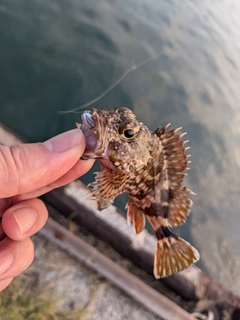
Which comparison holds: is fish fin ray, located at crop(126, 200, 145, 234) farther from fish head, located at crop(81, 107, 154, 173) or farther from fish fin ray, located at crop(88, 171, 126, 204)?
fish head, located at crop(81, 107, 154, 173)

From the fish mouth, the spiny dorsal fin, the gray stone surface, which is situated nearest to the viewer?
the fish mouth

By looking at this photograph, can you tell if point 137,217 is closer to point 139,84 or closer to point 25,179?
point 25,179

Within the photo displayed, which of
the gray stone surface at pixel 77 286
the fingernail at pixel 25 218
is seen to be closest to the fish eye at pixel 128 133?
the fingernail at pixel 25 218

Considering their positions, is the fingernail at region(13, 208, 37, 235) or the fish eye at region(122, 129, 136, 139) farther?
the fingernail at region(13, 208, 37, 235)

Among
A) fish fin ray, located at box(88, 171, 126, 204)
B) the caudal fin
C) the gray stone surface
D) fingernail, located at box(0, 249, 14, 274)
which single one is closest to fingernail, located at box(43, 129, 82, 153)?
fish fin ray, located at box(88, 171, 126, 204)

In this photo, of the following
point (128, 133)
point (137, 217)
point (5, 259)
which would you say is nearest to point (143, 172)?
point (128, 133)

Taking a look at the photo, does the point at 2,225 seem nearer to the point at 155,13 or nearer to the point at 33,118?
the point at 33,118
